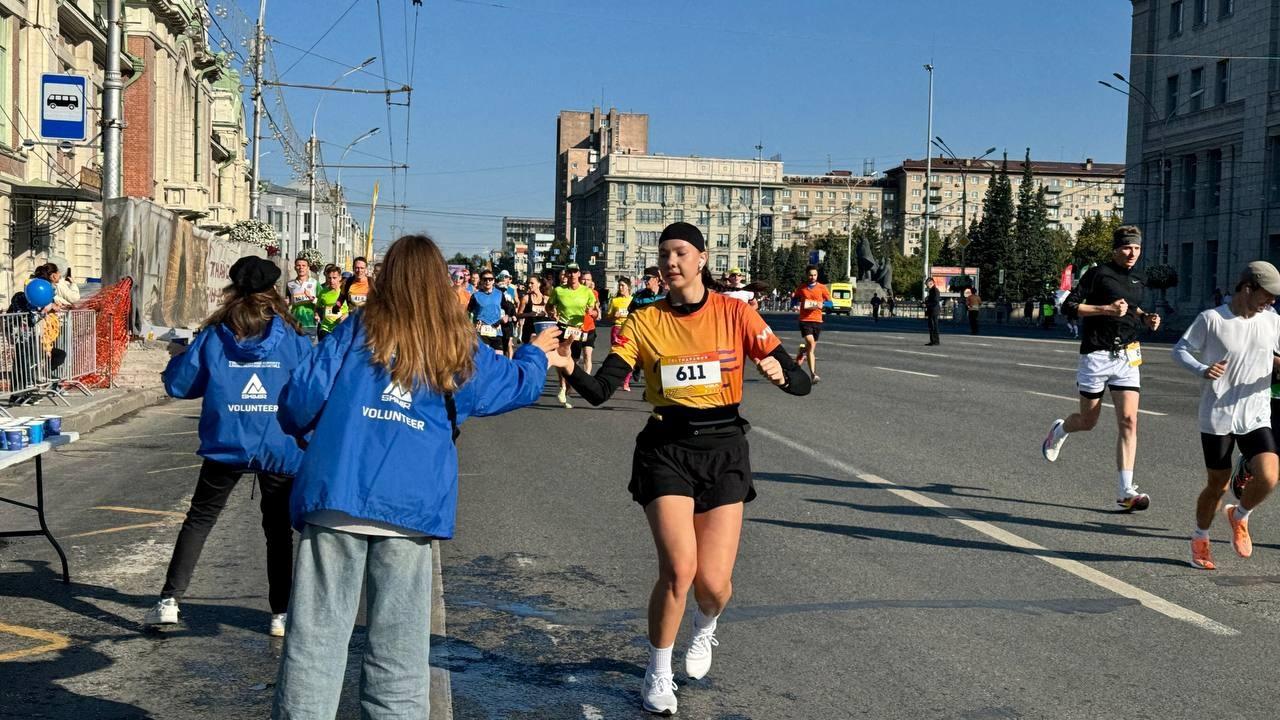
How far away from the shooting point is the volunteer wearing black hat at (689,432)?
4.81 metres

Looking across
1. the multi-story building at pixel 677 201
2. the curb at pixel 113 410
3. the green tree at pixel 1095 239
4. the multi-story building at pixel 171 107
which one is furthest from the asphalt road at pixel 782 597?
the multi-story building at pixel 677 201

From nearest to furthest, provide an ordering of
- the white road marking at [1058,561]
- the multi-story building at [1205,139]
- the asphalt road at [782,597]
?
the asphalt road at [782,597] → the white road marking at [1058,561] → the multi-story building at [1205,139]

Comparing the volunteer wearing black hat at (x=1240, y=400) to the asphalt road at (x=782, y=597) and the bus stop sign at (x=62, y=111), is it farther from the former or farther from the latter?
the bus stop sign at (x=62, y=111)

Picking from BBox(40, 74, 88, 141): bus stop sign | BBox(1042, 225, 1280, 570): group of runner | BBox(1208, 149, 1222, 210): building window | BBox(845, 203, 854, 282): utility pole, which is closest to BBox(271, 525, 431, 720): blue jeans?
BBox(1042, 225, 1280, 570): group of runner

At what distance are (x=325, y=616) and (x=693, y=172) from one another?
5916 inches

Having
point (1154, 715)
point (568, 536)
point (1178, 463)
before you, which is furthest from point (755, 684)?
point (1178, 463)

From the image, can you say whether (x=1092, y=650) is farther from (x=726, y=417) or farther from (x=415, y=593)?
(x=415, y=593)

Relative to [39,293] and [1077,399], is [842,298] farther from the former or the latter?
[39,293]

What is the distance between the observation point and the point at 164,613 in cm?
582

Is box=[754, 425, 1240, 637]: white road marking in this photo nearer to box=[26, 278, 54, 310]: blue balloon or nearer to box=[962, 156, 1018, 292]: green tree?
box=[26, 278, 54, 310]: blue balloon

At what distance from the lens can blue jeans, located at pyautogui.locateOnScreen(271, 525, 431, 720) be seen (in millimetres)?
3645

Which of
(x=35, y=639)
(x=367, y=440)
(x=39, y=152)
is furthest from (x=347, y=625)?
(x=39, y=152)

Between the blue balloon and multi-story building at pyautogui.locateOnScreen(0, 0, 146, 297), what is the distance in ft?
36.1

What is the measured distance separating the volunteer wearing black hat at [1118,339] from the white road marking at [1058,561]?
119 cm
